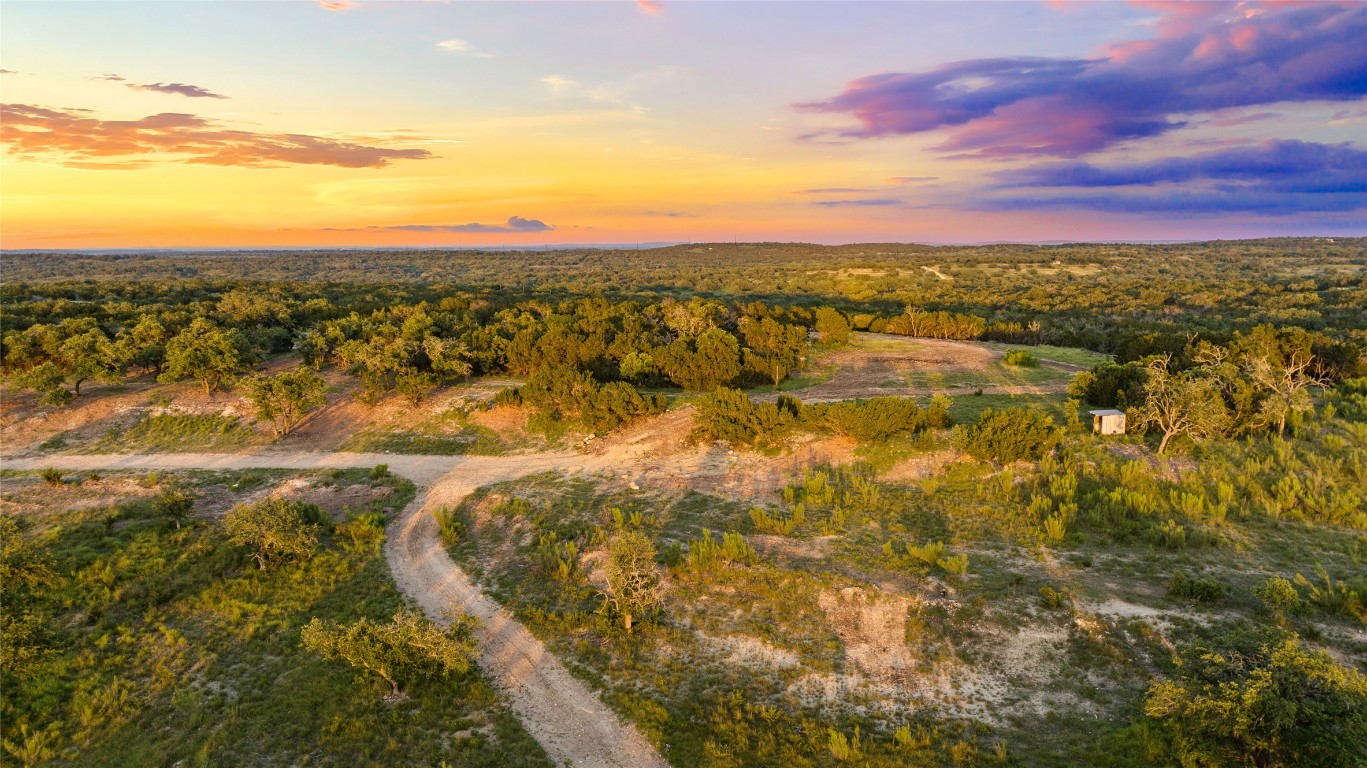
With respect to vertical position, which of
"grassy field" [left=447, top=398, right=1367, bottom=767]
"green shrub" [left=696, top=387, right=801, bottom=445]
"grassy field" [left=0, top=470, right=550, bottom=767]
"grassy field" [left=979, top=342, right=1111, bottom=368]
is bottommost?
"grassy field" [left=0, top=470, right=550, bottom=767]

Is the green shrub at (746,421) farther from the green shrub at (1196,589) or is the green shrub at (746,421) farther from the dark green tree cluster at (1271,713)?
the dark green tree cluster at (1271,713)

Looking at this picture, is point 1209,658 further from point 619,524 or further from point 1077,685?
point 619,524

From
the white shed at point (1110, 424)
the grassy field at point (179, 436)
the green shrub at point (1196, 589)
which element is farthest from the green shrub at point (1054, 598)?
the grassy field at point (179, 436)

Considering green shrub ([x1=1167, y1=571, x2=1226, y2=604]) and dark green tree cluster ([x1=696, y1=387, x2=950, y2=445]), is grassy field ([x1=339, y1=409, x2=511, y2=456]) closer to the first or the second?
dark green tree cluster ([x1=696, y1=387, x2=950, y2=445])

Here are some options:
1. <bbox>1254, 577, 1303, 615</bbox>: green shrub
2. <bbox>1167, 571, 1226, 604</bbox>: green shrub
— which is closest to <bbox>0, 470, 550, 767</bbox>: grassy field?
<bbox>1167, 571, 1226, 604</bbox>: green shrub

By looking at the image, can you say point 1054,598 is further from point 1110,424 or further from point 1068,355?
point 1068,355

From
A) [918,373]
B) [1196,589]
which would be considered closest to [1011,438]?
[1196,589]
